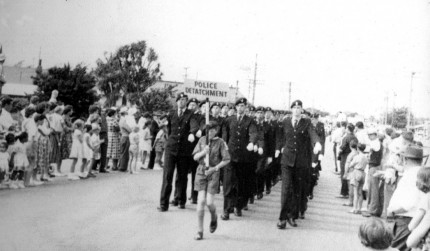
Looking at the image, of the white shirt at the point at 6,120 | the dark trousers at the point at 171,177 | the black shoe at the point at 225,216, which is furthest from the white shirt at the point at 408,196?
the white shirt at the point at 6,120

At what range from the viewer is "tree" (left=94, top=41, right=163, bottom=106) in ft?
106

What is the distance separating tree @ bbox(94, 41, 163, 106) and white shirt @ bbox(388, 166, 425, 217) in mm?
26906

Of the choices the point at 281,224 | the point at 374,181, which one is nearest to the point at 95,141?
the point at 281,224

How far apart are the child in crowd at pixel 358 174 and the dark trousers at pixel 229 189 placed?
281 cm

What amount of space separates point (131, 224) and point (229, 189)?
203cm

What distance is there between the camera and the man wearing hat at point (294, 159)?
806 cm

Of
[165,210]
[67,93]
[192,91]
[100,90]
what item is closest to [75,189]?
[165,210]

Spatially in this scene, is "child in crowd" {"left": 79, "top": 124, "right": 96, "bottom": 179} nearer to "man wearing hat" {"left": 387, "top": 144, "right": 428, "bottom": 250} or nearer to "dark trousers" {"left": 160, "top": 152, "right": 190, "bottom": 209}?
"dark trousers" {"left": 160, "top": 152, "right": 190, "bottom": 209}

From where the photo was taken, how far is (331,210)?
1046cm

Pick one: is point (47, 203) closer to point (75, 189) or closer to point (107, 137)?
point (75, 189)

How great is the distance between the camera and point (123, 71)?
33344 millimetres

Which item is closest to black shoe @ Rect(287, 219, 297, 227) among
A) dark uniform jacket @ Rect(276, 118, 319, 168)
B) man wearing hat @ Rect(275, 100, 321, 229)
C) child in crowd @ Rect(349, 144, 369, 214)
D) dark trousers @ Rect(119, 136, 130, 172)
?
man wearing hat @ Rect(275, 100, 321, 229)

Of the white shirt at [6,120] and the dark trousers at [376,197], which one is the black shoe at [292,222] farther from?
the white shirt at [6,120]

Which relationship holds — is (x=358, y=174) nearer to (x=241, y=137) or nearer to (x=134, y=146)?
(x=241, y=137)
